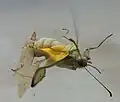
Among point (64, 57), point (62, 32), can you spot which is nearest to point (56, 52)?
point (64, 57)

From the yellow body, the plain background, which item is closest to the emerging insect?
the yellow body

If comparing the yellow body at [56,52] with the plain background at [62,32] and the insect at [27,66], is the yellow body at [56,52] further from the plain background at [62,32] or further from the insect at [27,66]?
the plain background at [62,32]

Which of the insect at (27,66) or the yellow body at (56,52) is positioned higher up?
the yellow body at (56,52)

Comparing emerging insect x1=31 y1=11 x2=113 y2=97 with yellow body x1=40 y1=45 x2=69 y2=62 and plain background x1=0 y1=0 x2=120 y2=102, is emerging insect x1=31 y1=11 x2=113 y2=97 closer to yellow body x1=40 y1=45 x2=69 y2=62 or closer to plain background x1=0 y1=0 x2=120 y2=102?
yellow body x1=40 y1=45 x2=69 y2=62

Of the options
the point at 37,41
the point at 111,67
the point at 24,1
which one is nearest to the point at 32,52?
the point at 37,41

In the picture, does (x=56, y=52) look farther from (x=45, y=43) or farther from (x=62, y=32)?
(x=62, y=32)

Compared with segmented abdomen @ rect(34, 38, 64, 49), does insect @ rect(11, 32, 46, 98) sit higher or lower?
lower

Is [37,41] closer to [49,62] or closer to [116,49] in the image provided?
[49,62]

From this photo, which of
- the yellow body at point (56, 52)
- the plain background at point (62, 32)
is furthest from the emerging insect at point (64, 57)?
the plain background at point (62, 32)
